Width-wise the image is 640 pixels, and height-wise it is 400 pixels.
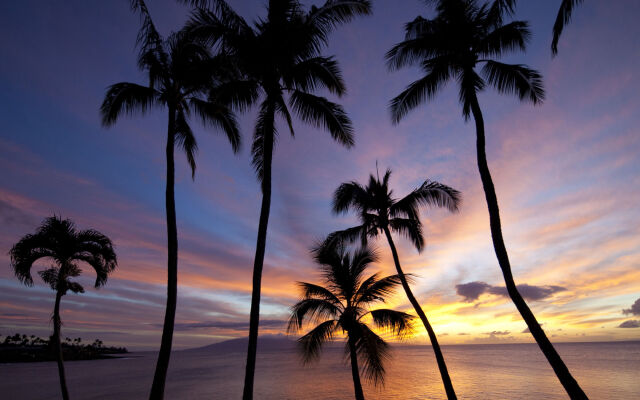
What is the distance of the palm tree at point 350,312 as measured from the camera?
462 inches

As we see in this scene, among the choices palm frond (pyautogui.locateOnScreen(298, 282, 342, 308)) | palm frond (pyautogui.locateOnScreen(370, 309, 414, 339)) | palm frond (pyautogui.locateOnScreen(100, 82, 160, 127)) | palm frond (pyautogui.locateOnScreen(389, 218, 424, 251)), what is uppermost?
palm frond (pyautogui.locateOnScreen(100, 82, 160, 127))

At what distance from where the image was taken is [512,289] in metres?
8.49

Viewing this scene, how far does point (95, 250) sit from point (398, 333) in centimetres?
1389

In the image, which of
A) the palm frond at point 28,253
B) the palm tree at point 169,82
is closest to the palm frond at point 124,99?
the palm tree at point 169,82

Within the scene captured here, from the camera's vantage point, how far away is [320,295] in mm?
12992

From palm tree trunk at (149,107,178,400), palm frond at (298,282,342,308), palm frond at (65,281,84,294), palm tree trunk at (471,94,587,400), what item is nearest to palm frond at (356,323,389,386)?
palm frond at (298,282,342,308)

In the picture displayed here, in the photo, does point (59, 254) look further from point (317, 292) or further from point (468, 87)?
point (468, 87)

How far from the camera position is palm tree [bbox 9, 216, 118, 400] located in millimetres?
13734

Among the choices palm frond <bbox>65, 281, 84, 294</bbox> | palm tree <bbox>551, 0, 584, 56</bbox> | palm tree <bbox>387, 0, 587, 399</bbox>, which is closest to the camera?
palm tree <bbox>551, 0, 584, 56</bbox>

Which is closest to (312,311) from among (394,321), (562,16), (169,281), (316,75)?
(394,321)

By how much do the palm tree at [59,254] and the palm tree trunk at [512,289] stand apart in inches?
632

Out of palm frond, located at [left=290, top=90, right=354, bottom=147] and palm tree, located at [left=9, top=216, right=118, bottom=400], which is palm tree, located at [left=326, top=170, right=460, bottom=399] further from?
palm tree, located at [left=9, top=216, right=118, bottom=400]

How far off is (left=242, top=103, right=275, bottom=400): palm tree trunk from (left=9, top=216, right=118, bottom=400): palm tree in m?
Result: 10.3

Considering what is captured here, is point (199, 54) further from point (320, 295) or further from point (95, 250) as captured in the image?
point (95, 250)
